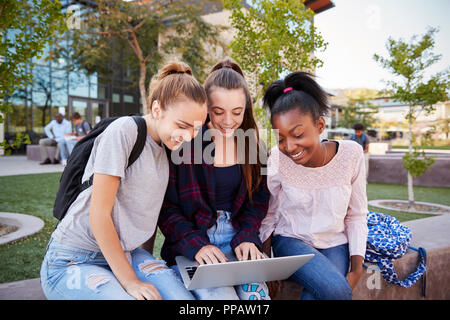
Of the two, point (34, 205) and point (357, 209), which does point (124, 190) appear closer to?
point (357, 209)

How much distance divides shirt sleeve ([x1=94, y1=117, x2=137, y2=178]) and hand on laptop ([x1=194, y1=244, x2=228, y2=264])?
1.84ft

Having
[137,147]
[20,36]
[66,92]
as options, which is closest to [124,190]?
[137,147]

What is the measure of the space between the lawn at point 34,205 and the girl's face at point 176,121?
6.51ft

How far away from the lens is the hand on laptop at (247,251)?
1.67 metres

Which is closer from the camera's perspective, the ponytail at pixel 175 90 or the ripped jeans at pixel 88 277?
the ripped jeans at pixel 88 277

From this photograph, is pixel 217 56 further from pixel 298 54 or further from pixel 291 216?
pixel 291 216

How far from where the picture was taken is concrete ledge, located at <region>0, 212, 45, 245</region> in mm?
3483

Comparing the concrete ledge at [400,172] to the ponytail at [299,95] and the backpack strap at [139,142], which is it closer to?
the ponytail at [299,95]

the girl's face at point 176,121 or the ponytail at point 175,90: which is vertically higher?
the ponytail at point 175,90

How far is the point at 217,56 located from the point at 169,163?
14.6 metres

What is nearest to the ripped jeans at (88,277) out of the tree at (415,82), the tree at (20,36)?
the tree at (20,36)

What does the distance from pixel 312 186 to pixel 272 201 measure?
0.28 metres

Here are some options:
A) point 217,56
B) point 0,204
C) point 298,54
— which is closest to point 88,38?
point 217,56

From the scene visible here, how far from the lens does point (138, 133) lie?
4.91ft
